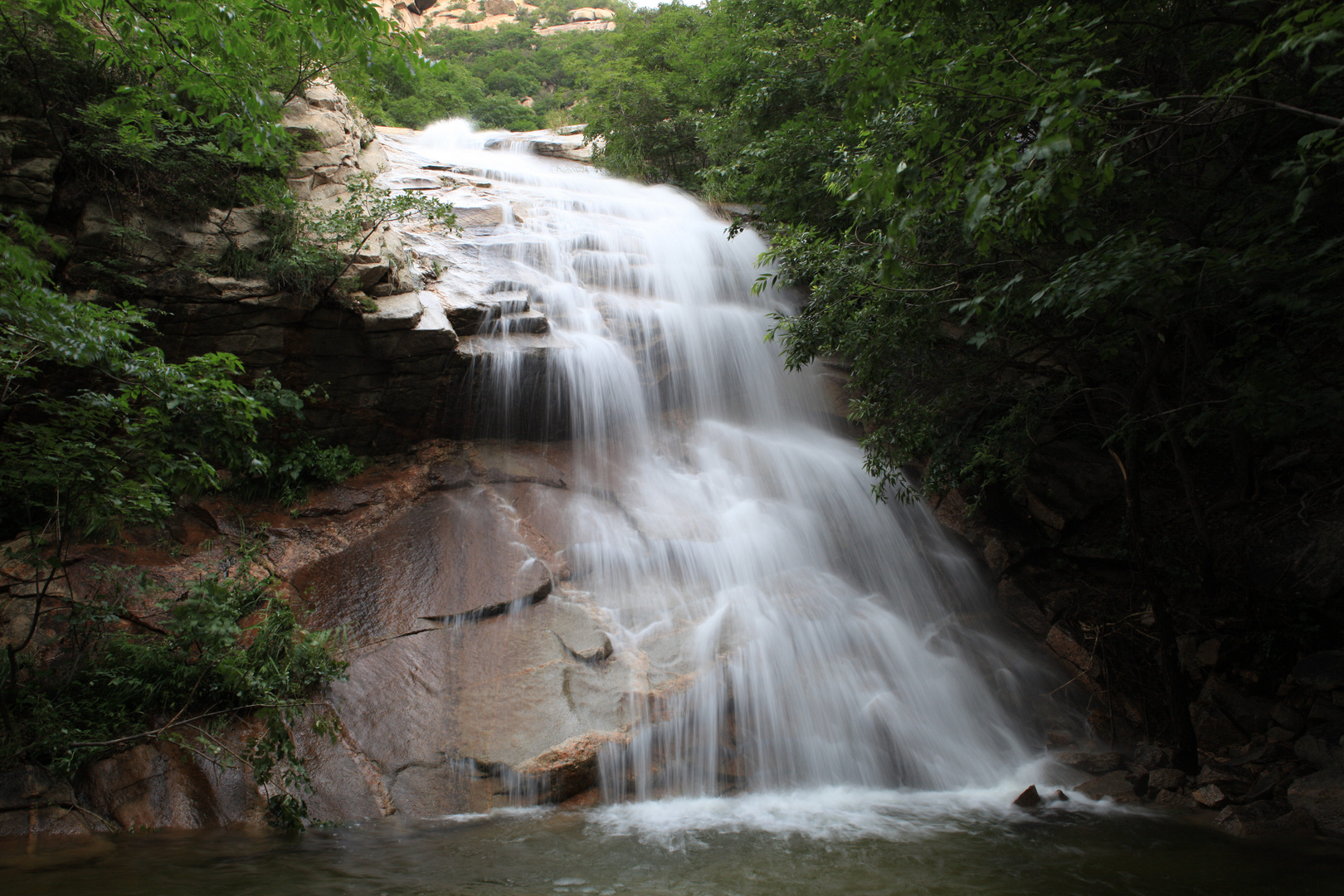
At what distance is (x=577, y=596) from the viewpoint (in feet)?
24.3

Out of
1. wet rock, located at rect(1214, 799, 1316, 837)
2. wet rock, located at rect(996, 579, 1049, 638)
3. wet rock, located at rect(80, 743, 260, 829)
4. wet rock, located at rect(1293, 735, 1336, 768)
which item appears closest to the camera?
wet rock, located at rect(80, 743, 260, 829)

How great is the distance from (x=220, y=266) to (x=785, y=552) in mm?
7619

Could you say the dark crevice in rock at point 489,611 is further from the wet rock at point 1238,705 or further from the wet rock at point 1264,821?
the wet rock at point 1238,705

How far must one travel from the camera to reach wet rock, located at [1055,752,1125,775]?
21.9ft

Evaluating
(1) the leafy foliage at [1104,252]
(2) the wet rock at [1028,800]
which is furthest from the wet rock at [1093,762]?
(2) the wet rock at [1028,800]

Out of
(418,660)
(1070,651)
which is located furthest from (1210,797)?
(418,660)

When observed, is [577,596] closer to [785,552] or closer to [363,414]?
[785,552]

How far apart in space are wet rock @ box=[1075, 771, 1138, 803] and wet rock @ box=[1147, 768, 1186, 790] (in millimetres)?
190

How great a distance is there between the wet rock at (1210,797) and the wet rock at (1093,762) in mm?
859

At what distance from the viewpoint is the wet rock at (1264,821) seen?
17.0 feet

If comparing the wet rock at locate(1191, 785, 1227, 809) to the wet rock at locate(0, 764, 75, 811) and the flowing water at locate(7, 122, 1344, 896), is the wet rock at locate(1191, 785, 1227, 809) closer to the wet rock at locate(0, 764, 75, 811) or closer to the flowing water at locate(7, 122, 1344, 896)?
the flowing water at locate(7, 122, 1344, 896)

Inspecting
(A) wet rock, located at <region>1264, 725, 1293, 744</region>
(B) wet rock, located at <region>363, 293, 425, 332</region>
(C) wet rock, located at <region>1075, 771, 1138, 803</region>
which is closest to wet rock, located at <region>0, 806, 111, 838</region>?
(B) wet rock, located at <region>363, 293, 425, 332</region>

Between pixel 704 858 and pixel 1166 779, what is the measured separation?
4792mm

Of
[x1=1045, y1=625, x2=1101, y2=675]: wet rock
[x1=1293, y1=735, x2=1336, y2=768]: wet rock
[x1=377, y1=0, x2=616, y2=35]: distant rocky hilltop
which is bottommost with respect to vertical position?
[x1=1293, y1=735, x2=1336, y2=768]: wet rock
